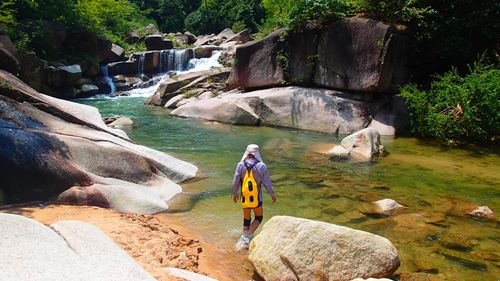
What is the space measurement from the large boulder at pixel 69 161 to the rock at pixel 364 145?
4.95 meters

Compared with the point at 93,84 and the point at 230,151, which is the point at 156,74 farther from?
the point at 230,151

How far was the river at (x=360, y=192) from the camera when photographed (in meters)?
6.31

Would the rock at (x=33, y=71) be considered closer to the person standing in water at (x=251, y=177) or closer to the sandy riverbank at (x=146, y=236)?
the sandy riverbank at (x=146, y=236)

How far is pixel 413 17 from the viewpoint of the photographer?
16312 mm

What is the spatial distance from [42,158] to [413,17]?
13945 millimetres

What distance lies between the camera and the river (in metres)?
6.31

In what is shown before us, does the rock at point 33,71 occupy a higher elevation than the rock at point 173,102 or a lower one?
higher

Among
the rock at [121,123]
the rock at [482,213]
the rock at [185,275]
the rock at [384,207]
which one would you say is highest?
the rock at [185,275]

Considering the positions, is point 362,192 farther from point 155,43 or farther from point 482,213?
point 155,43

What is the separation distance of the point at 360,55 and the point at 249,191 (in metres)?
11.2

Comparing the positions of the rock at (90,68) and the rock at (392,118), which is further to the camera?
the rock at (90,68)

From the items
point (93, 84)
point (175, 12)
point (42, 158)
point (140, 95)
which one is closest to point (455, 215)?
point (42, 158)

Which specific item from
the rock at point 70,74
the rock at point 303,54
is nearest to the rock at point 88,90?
the rock at point 70,74

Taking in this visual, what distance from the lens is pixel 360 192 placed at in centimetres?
909
